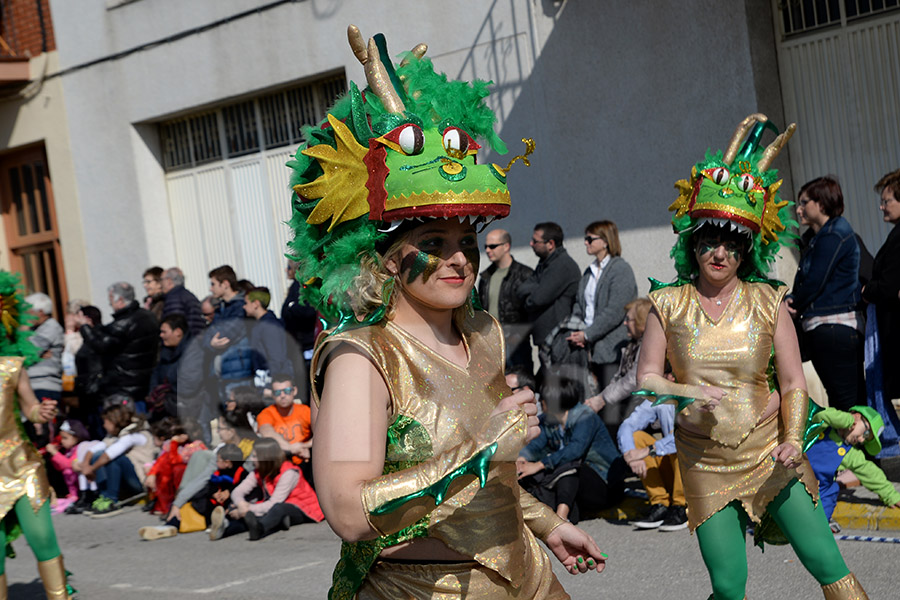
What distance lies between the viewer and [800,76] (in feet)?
30.1

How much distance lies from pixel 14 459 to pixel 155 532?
3.07 metres

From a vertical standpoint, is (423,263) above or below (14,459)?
above

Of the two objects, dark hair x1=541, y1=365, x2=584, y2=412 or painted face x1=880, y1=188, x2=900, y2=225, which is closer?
painted face x1=880, y1=188, x2=900, y2=225

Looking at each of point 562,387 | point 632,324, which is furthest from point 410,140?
point 562,387

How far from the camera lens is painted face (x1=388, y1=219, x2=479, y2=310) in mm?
2715

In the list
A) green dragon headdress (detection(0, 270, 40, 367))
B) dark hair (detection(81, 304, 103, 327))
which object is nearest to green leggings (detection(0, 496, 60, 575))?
green dragon headdress (detection(0, 270, 40, 367))

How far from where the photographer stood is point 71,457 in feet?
35.7

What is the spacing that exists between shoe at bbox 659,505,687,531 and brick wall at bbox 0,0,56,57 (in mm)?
12066

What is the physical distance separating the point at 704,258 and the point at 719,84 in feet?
17.1

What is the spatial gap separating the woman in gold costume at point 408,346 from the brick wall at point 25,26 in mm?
14216

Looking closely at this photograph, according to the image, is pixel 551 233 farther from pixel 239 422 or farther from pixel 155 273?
pixel 155 273

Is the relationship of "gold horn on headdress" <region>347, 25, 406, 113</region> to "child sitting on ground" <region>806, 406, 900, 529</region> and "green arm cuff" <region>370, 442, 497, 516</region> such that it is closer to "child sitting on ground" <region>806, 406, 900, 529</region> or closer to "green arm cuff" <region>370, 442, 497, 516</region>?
"green arm cuff" <region>370, 442, 497, 516</region>

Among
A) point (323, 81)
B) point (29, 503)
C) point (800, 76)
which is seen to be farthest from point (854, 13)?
point (29, 503)

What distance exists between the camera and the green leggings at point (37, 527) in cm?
567
